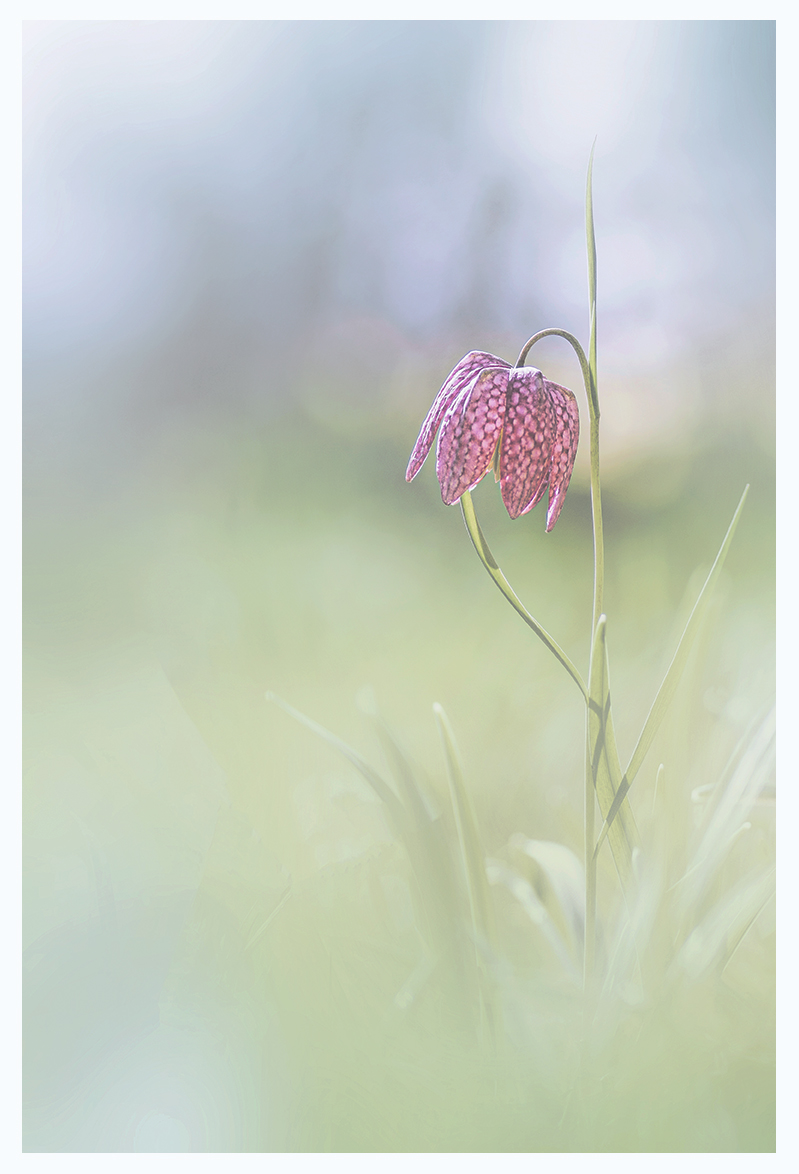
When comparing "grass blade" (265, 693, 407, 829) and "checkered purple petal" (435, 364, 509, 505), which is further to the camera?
"grass blade" (265, 693, 407, 829)

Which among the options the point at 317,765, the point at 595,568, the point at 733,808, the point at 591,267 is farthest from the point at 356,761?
the point at 591,267

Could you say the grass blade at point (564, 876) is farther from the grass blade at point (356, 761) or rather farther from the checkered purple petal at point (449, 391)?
the checkered purple petal at point (449, 391)

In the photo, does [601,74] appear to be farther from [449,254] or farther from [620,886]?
[620,886]

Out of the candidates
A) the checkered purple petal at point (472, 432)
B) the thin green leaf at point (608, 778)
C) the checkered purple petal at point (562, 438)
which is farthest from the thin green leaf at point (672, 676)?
the checkered purple petal at point (472, 432)

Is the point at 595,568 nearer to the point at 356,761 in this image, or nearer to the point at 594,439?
the point at 594,439

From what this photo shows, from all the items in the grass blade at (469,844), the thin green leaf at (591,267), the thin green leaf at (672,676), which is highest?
the thin green leaf at (591,267)

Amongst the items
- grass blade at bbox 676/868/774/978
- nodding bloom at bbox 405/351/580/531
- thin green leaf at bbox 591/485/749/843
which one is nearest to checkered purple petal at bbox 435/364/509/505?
nodding bloom at bbox 405/351/580/531

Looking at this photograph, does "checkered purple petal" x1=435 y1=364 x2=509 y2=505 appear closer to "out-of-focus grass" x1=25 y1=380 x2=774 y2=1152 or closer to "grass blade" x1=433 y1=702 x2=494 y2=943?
"out-of-focus grass" x1=25 y1=380 x2=774 y2=1152
